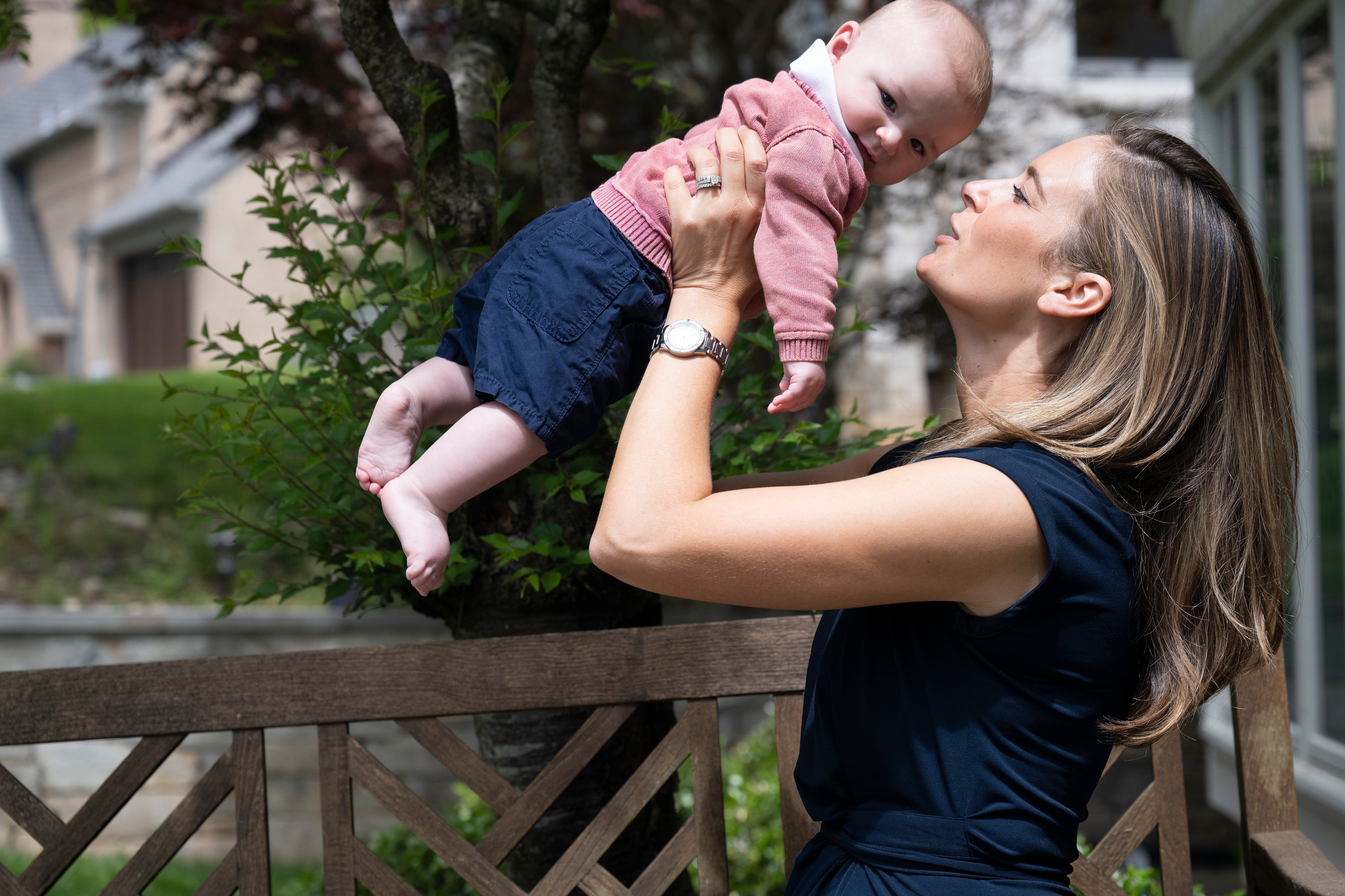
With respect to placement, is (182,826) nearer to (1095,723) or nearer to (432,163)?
(432,163)

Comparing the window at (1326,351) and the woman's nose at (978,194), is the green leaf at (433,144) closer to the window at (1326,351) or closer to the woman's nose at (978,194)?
the woman's nose at (978,194)

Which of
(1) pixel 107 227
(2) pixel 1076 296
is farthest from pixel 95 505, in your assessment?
(1) pixel 107 227

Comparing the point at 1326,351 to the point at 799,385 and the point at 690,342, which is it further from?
the point at 690,342

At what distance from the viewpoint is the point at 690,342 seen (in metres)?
1.25

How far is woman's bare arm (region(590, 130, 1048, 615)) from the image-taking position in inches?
43.4

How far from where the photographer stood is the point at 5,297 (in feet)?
57.3

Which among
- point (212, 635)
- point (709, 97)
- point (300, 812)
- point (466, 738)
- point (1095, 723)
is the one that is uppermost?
point (709, 97)

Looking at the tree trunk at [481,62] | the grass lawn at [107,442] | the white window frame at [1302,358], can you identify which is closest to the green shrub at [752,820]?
the tree trunk at [481,62]

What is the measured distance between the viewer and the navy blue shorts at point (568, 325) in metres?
1.38

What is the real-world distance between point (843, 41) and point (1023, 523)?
0.86 meters

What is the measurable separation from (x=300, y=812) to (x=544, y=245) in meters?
4.89

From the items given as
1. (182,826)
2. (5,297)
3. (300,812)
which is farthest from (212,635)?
(5,297)

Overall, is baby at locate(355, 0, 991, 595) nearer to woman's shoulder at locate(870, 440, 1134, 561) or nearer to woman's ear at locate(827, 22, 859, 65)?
woman's ear at locate(827, 22, 859, 65)

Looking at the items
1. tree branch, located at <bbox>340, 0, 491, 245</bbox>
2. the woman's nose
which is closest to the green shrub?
tree branch, located at <bbox>340, 0, 491, 245</bbox>
